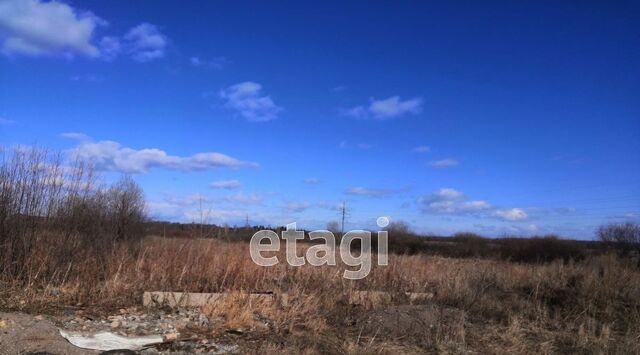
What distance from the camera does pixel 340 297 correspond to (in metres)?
11.7

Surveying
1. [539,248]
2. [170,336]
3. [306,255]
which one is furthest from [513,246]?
[170,336]

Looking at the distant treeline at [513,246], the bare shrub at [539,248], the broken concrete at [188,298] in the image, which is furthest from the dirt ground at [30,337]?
the bare shrub at [539,248]

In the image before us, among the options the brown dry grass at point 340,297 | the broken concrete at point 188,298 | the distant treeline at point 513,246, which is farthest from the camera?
the distant treeline at point 513,246

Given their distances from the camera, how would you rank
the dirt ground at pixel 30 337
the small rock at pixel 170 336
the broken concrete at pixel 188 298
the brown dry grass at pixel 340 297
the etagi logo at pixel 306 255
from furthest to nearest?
the etagi logo at pixel 306 255 < the broken concrete at pixel 188 298 < the brown dry grass at pixel 340 297 < the small rock at pixel 170 336 < the dirt ground at pixel 30 337

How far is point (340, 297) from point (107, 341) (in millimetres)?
5352

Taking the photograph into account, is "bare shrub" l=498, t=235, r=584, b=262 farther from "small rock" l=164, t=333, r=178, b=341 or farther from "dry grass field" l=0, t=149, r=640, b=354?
"small rock" l=164, t=333, r=178, b=341

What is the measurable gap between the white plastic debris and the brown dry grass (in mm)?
1584

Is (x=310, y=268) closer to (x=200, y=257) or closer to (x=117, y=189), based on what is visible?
(x=200, y=257)

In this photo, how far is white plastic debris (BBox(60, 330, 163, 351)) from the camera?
7500 millimetres

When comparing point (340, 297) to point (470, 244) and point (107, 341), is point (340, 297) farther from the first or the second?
point (470, 244)

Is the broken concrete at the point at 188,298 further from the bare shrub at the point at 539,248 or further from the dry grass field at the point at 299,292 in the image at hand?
the bare shrub at the point at 539,248

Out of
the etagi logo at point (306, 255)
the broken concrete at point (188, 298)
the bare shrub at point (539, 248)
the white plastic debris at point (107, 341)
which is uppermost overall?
the bare shrub at point (539, 248)

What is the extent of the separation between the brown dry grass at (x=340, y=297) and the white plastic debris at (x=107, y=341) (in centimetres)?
158

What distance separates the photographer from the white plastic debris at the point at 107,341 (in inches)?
295
